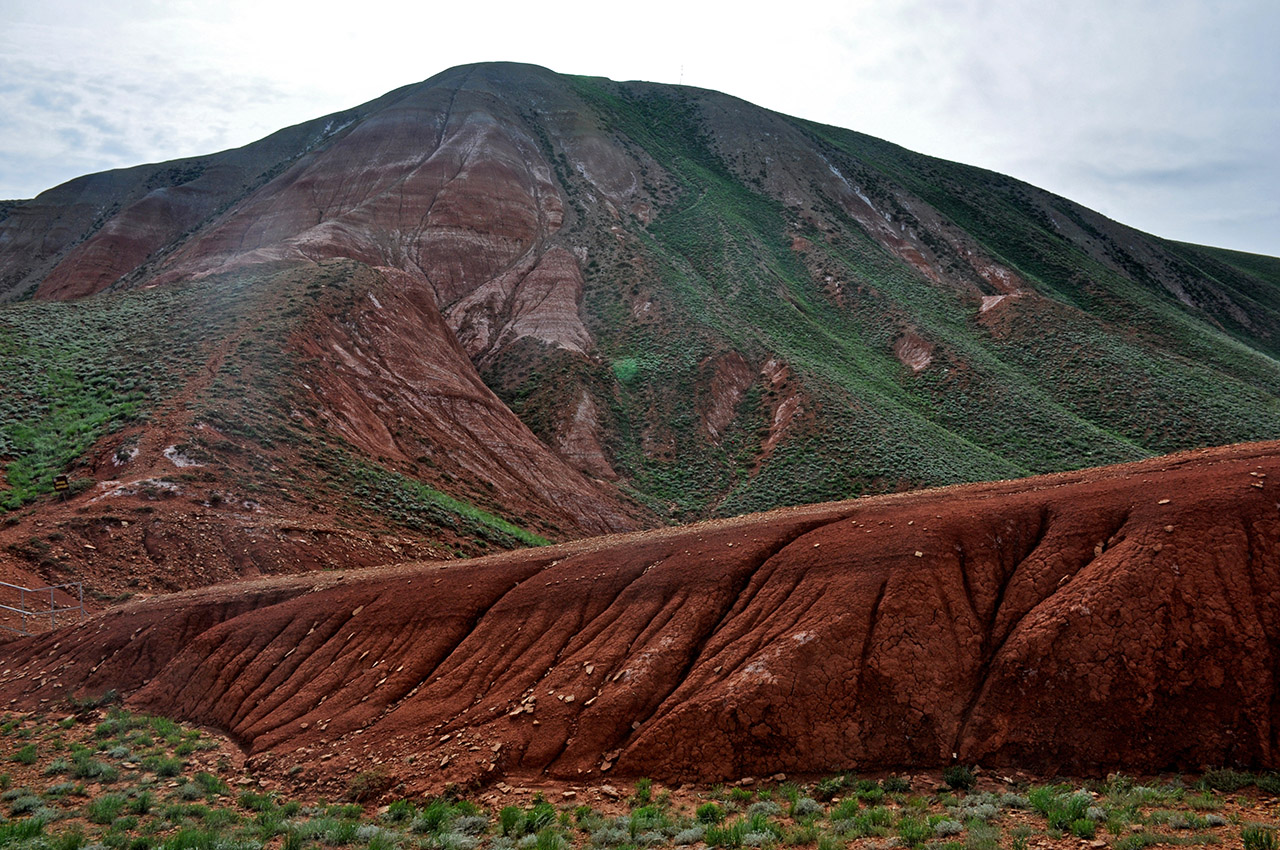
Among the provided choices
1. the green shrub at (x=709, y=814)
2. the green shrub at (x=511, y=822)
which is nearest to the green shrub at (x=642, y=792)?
the green shrub at (x=709, y=814)

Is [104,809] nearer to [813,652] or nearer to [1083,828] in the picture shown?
[813,652]

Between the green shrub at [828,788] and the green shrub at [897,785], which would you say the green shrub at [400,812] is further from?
the green shrub at [897,785]

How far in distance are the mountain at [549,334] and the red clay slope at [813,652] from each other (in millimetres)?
9227

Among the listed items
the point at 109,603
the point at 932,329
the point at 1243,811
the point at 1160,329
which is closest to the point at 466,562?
the point at 109,603

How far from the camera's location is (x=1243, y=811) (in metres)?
7.96

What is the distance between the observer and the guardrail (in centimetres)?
1789

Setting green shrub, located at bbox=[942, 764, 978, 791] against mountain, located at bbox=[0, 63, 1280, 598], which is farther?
mountain, located at bbox=[0, 63, 1280, 598]

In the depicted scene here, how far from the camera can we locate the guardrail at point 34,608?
704 inches

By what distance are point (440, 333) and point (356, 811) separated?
37.8 m

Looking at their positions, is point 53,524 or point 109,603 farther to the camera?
point 53,524

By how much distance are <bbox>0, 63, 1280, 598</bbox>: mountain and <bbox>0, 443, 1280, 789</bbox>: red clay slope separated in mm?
9227

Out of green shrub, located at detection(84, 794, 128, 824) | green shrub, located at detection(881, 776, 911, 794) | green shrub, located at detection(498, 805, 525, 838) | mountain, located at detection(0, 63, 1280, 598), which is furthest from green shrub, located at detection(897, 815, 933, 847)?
mountain, located at detection(0, 63, 1280, 598)

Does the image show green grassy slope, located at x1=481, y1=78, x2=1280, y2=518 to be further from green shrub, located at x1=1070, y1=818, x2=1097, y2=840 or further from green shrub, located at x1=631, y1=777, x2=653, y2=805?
green shrub, located at x1=1070, y1=818, x2=1097, y2=840

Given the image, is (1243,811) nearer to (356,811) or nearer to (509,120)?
(356,811)
